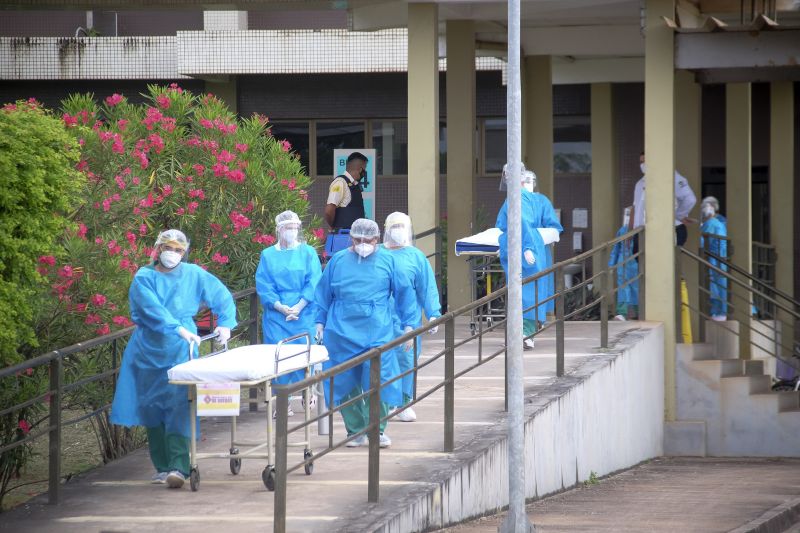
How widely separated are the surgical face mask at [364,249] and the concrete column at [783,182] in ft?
39.2

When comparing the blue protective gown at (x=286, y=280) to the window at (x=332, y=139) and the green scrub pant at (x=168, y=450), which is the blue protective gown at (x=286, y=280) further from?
the window at (x=332, y=139)

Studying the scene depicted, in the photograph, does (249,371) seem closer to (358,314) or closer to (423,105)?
(358,314)

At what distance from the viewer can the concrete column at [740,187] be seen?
17953mm

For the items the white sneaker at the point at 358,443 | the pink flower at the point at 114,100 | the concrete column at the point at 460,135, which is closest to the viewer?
the white sneaker at the point at 358,443

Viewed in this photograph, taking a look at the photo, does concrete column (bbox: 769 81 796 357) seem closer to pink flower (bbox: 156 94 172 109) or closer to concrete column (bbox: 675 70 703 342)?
concrete column (bbox: 675 70 703 342)

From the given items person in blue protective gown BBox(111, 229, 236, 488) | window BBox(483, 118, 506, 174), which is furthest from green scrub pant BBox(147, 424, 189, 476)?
window BBox(483, 118, 506, 174)

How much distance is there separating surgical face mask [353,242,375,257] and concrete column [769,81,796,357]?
11.9m

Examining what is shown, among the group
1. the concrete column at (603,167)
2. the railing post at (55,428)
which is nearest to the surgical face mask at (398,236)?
the railing post at (55,428)

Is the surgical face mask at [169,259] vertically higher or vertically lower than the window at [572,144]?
lower

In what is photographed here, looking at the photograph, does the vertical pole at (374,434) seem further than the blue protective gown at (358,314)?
No

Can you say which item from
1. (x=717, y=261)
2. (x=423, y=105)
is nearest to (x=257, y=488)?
(x=423, y=105)

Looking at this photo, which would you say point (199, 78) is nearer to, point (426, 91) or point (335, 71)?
point (335, 71)

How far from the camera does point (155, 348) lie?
888 cm

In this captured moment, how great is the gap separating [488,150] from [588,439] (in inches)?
510
